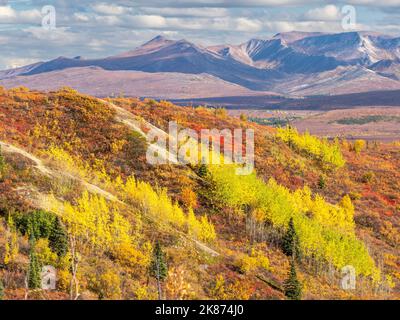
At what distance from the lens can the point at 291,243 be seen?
6750 cm

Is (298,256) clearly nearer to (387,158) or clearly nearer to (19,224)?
(19,224)

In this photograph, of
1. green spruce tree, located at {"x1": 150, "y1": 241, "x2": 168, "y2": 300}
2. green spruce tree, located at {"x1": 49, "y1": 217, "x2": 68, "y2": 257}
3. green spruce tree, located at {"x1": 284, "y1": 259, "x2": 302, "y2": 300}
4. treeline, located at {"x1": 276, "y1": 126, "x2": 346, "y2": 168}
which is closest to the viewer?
green spruce tree, located at {"x1": 49, "y1": 217, "x2": 68, "y2": 257}

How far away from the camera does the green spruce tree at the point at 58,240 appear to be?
47094mm

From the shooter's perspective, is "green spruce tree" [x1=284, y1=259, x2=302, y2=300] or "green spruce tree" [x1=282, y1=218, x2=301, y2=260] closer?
"green spruce tree" [x1=284, y1=259, x2=302, y2=300]

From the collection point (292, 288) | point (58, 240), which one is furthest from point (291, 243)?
point (58, 240)

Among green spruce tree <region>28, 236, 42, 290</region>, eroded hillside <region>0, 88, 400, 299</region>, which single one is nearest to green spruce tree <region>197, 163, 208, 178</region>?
eroded hillside <region>0, 88, 400, 299</region>

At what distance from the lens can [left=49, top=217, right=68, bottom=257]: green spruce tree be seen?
47094 mm

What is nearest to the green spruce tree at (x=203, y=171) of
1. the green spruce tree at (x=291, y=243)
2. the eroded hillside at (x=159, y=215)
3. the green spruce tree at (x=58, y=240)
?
the eroded hillside at (x=159, y=215)

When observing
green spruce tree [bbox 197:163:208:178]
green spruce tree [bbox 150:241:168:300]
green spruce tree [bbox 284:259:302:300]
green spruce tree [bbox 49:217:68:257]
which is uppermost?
green spruce tree [bbox 197:163:208:178]

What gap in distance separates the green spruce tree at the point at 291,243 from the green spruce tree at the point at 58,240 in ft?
92.9

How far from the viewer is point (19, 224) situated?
4997cm

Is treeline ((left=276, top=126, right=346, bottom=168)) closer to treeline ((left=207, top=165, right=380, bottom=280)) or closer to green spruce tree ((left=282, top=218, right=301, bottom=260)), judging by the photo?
treeline ((left=207, top=165, right=380, bottom=280))

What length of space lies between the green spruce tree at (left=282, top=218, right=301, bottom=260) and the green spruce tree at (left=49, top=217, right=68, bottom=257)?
2832 centimetres
